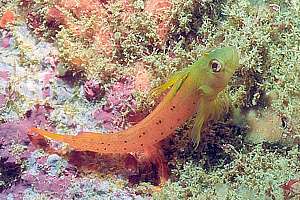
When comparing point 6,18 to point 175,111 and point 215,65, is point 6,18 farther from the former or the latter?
point 215,65

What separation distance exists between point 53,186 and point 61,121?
500 mm

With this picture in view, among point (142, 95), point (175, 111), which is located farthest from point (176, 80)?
point (142, 95)

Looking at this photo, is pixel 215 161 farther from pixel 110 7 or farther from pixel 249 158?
pixel 110 7

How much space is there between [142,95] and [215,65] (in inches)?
24.7

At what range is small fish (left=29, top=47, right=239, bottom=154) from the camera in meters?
2.93

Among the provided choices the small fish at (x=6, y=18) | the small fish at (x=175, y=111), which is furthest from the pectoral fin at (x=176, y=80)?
the small fish at (x=6, y=18)

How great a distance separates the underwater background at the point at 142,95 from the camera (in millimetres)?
2982

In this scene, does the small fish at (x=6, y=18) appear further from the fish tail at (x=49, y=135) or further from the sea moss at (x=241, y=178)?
the sea moss at (x=241, y=178)

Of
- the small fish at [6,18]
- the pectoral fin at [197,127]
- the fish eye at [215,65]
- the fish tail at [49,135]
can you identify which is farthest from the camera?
the small fish at [6,18]

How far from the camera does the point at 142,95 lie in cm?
324

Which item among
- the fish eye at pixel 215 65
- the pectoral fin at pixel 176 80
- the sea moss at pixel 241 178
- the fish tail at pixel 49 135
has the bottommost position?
the fish tail at pixel 49 135

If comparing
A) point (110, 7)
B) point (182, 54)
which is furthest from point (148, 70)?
point (110, 7)

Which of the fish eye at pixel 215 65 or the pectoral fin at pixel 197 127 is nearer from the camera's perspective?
the fish eye at pixel 215 65

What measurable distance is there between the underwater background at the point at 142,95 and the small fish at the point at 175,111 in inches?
5.3
